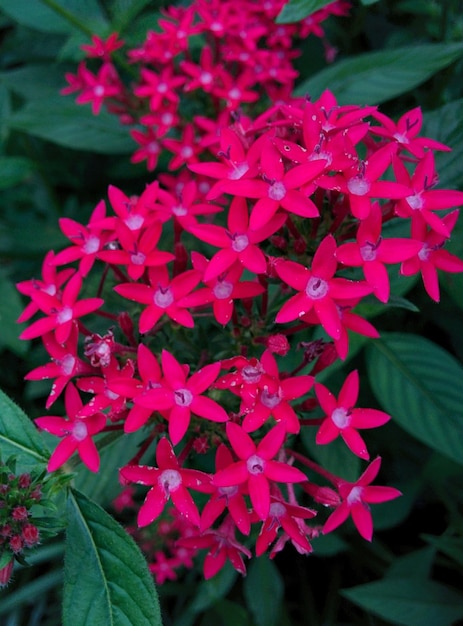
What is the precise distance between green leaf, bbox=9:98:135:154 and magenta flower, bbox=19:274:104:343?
815 millimetres

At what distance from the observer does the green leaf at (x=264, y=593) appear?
1482 mm

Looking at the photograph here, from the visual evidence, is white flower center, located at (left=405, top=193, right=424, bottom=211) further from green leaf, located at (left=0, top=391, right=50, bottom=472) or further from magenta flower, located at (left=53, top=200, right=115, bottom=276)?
green leaf, located at (left=0, top=391, right=50, bottom=472)

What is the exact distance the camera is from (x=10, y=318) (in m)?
1.63

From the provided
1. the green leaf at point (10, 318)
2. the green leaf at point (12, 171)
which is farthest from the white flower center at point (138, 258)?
the green leaf at point (12, 171)

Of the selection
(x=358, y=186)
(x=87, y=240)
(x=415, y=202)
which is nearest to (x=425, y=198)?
(x=415, y=202)

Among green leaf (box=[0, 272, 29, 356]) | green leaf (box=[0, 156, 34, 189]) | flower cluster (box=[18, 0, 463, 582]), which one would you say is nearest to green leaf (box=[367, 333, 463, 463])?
flower cluster (box=[18, 0, 463, 582])

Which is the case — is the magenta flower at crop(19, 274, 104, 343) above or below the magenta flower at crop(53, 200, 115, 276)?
below

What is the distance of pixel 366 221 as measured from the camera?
33.1 inches

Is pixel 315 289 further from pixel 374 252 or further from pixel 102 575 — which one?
pixel 102 575

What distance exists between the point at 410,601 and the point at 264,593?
13.2 inches

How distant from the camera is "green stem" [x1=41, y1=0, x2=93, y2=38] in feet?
5.21

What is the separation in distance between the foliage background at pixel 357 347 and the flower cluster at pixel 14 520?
0.11 m

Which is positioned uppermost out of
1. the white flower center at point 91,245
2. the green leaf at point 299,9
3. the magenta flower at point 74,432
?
the green leaf at point 299,9

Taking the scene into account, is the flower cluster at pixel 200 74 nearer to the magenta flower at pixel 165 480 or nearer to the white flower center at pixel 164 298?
the white flower center at pixel 164 298
